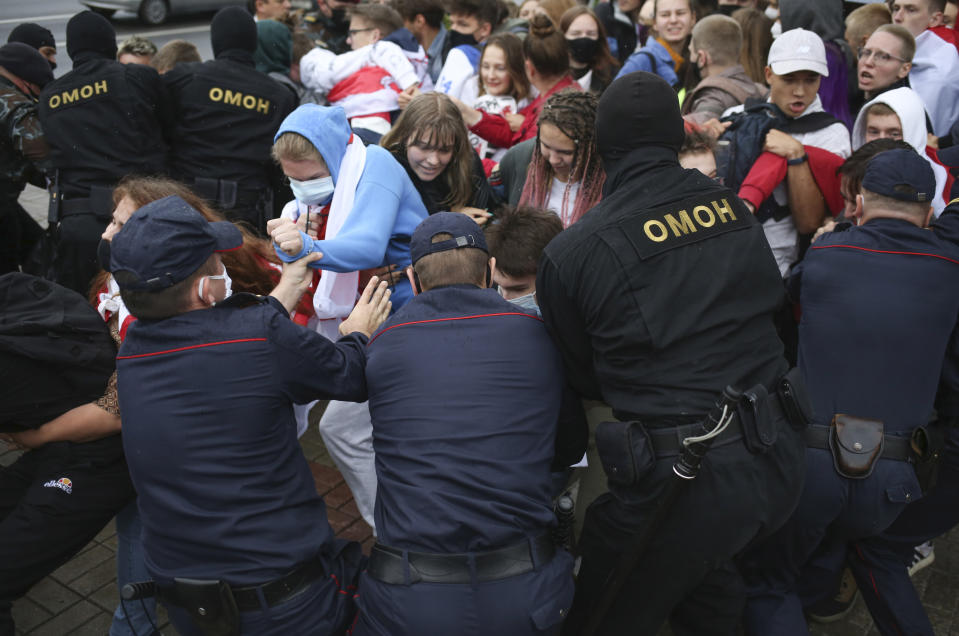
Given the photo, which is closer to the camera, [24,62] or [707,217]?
[707,217]

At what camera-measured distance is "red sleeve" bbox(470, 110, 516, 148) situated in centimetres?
470

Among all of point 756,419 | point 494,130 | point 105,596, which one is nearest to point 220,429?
point 756,419

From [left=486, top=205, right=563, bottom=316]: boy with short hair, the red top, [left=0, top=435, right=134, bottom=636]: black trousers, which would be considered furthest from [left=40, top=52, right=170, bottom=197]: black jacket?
[left=486, top=205, right=563, bottom=316]: boy with short hair

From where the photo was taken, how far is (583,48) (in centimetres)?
540

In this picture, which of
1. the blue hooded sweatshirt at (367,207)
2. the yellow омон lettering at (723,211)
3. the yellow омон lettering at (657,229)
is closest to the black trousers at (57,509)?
the blue hooded sweatshirt at (367,207)

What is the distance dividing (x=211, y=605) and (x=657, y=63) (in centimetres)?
436

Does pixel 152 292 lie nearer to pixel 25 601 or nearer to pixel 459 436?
pixel 459 436

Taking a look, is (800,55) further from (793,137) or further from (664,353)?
(664,353)

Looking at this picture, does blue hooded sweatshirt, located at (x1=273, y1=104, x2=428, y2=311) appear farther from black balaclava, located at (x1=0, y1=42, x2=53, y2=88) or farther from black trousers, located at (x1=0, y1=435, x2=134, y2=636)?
black balaclava, located at (x1=0, y1=42, x2=53, y2=88)

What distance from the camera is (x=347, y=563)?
100 inches

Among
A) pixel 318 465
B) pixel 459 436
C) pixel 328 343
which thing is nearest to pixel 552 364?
pixel 459 436

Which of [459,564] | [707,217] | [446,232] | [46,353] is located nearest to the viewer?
[459,564]

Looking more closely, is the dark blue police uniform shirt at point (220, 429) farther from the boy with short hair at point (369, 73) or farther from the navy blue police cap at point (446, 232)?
the boy with short hair at point (369, 73)

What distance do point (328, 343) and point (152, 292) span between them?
520 millimetres
